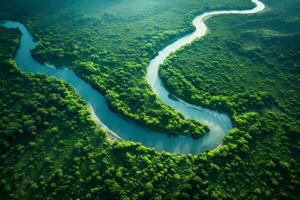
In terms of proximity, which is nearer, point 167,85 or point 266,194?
point 266,194

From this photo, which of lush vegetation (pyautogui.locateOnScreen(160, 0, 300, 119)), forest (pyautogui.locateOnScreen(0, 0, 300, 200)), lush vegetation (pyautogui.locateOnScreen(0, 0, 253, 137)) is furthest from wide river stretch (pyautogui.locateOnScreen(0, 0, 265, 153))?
lush vegetation (pyautogui.locateOnScreen(160, 0, 300, 119))

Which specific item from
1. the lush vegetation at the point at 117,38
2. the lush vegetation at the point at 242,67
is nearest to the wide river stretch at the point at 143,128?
the lush vegetation at the point at 117,38

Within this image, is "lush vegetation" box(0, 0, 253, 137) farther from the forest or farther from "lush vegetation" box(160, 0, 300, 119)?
"lush vegetation" box(160, 0, 300, 119)

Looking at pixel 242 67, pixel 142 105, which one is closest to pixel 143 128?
pixel 142 105

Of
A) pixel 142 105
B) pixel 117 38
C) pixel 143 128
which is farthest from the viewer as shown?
pixel 117 38

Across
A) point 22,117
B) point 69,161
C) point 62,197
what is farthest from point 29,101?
point 62,197

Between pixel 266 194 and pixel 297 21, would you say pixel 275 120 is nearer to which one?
pixel 266 194

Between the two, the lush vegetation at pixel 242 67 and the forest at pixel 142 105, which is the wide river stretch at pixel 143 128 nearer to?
the forest at pixel 142 105

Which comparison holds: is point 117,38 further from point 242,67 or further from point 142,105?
point 242,67
